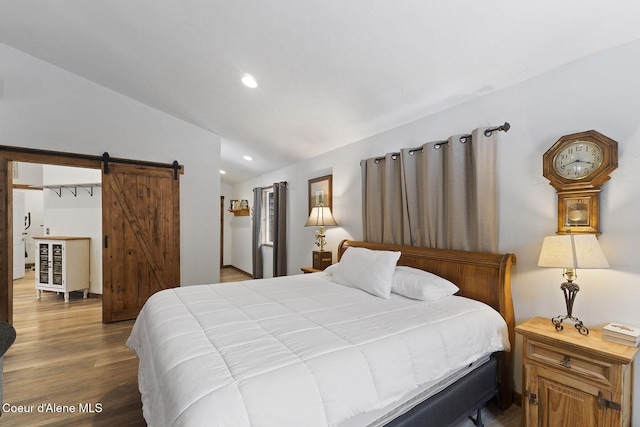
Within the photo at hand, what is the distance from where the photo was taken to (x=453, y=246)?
93.8 inches

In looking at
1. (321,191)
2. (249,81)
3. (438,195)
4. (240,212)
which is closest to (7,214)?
(249,81)

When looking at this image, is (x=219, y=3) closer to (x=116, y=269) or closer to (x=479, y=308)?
(x=479, y=308)

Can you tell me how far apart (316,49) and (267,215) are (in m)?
4.26

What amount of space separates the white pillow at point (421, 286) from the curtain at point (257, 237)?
13.4 ft

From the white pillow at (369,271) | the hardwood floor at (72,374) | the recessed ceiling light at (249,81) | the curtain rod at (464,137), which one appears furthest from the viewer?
the recessed ceiling light at (249,81)

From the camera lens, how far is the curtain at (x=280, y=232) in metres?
5.04

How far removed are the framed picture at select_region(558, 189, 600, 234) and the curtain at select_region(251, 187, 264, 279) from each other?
500cm

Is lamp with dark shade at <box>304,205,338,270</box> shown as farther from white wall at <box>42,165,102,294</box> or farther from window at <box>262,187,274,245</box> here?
white wall at <box>42,165,102,294</box>

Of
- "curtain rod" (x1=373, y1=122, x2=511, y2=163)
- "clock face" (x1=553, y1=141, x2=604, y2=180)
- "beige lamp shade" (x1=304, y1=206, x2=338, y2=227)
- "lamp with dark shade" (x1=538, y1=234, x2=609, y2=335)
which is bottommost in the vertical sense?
"lamp with dark shade" (x1=538, y1=234, x2=609, y2=335)

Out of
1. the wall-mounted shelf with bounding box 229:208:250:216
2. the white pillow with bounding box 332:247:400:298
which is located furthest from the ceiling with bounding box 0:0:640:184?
the wall-mounted shelf with bounding box 229:208:250:216

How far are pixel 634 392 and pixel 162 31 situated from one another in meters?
4.03

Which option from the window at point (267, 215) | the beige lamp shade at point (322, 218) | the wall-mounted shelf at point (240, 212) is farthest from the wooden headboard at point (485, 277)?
the wall-mounted shelf at point (240, 212)

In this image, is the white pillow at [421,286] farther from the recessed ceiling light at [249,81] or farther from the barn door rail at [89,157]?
the barn door rail at [89,157]

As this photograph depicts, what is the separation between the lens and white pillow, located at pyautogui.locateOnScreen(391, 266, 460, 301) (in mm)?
2047
